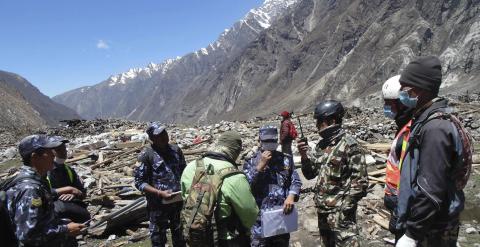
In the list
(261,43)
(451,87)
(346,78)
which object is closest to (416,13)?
(346,78)

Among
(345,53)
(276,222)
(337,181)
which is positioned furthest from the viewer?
(345,53)

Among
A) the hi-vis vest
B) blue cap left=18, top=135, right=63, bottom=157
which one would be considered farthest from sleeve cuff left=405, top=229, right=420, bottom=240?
blue cap left=18, top=135, right=63, bottom=157

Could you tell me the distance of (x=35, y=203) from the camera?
360cm

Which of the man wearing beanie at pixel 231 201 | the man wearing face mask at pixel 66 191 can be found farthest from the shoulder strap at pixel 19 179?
the man wearing face mask at pixel 66 191

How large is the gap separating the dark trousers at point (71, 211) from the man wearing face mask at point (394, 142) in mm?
3688

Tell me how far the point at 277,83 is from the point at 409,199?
137 metres

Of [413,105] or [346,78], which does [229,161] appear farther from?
[346,78]

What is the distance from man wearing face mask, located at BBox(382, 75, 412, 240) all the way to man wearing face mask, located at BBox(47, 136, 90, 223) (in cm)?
363

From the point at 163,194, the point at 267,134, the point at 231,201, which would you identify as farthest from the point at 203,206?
the point at 163,194

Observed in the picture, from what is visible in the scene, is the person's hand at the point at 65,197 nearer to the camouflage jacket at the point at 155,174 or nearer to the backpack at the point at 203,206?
the camouflage jacket at the point at 155,174

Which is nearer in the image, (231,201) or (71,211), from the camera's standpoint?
(231,201)

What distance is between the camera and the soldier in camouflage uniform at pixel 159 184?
6.07m

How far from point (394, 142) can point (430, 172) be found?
38.3 inches

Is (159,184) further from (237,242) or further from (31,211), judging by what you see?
(31,211)
